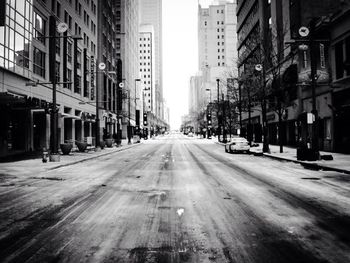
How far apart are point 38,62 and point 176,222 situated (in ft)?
103

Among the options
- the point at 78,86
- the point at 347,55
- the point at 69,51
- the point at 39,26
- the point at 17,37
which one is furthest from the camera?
the point at 78,86

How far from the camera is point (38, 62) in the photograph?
3341 centimetres

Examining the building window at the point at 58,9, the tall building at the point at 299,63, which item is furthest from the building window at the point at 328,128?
the building window at the point at 58,9

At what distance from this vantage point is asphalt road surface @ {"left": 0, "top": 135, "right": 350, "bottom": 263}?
15.8 feet

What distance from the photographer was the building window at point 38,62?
1268 inches

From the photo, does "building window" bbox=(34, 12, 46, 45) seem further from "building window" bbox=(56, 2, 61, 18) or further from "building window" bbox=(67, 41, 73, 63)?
"building window" bbox=(67, 41, 73, 63)

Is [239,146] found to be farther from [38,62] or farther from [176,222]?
[176,222]

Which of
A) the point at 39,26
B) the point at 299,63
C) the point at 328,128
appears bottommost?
the point at 328,128

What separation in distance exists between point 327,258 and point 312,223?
1.98 m

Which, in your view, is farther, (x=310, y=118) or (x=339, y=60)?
(x=339, y=60)

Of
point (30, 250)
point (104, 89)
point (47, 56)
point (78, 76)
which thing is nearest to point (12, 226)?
point (30, 250)

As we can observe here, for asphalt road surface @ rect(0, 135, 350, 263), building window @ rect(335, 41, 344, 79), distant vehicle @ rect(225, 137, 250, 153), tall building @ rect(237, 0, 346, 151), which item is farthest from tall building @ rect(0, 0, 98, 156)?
building window @ rect(335, 41, 344, 79)

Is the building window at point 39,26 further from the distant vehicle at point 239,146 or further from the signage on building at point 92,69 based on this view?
the distant vehicle at point 239,146

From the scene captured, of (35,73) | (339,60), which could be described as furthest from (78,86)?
(339,60)
